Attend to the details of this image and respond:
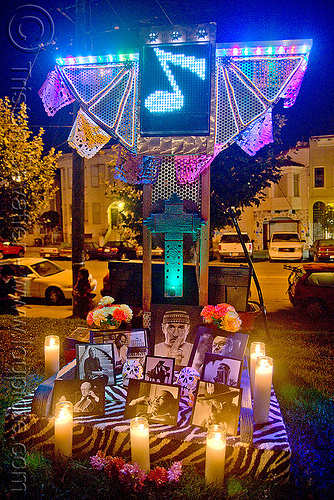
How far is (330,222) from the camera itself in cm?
2644

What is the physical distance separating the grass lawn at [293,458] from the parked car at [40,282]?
4.52 meters

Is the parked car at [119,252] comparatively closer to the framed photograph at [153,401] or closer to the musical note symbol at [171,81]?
the framed photograph at [153,401]

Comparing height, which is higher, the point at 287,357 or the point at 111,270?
the point at 111,270

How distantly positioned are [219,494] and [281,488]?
518 mm

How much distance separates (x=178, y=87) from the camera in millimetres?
3037

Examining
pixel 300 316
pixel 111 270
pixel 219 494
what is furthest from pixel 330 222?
pixel 219 494

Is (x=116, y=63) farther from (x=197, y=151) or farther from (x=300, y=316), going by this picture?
(x=300, y=316)

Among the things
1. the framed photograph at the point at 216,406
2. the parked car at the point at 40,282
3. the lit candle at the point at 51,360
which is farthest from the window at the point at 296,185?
the framed photograph at the point at 216,406

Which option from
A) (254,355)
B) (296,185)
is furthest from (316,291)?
(296,185)

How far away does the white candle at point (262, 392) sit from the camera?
312cm

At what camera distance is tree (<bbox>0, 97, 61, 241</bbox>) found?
33.7 feet

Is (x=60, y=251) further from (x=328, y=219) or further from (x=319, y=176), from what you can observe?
(x=319, y=176)

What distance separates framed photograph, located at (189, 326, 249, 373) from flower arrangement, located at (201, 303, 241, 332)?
0.23 ft

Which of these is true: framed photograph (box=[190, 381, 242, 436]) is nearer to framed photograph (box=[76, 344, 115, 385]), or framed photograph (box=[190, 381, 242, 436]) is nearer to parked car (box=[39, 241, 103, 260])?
framed photograph (box=[76, 344, 115, 385])
